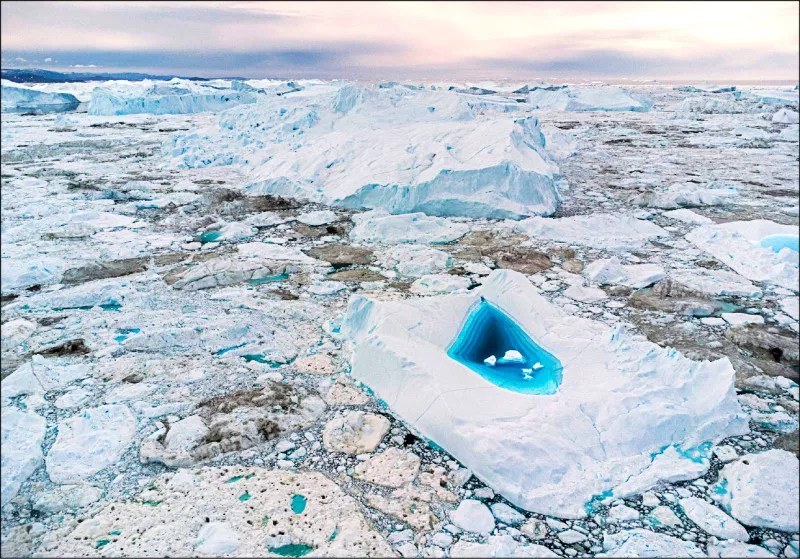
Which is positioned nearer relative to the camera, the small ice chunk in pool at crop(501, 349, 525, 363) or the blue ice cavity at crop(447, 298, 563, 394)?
the blue ice cavity at crop(447, 298, 563, 394)

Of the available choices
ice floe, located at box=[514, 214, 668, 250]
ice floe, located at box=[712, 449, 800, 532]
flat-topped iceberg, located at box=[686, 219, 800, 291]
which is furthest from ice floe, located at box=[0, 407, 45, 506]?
flat-topped iceberg, located at box=[686, 219, 800, 291]

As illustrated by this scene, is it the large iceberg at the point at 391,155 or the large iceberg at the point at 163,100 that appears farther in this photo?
the large iceberg at the point at 163,100

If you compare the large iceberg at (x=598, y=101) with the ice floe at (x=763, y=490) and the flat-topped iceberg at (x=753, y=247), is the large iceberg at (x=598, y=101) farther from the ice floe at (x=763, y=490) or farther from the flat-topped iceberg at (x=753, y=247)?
the ice floe at (x=763, y=490)

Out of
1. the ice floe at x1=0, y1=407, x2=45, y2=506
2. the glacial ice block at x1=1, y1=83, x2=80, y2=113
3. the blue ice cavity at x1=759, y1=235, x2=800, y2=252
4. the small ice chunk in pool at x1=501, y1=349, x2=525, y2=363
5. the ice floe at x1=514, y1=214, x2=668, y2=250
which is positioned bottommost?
the ice floe at x1=0, y1=407, x2=45, y2=506

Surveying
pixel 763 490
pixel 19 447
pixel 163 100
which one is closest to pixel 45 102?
pixel 163 100

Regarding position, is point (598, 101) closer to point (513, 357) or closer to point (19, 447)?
point (513, 357)

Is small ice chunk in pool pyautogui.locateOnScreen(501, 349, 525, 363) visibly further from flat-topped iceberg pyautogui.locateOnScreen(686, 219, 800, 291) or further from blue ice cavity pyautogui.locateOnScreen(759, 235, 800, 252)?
blue ice cavity pyautogui.locateOnScreen(759, 235, 800, 252)

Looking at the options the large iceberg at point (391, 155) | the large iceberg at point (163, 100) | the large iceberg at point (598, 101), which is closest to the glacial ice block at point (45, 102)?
the large iceberg at point (163, 100)
